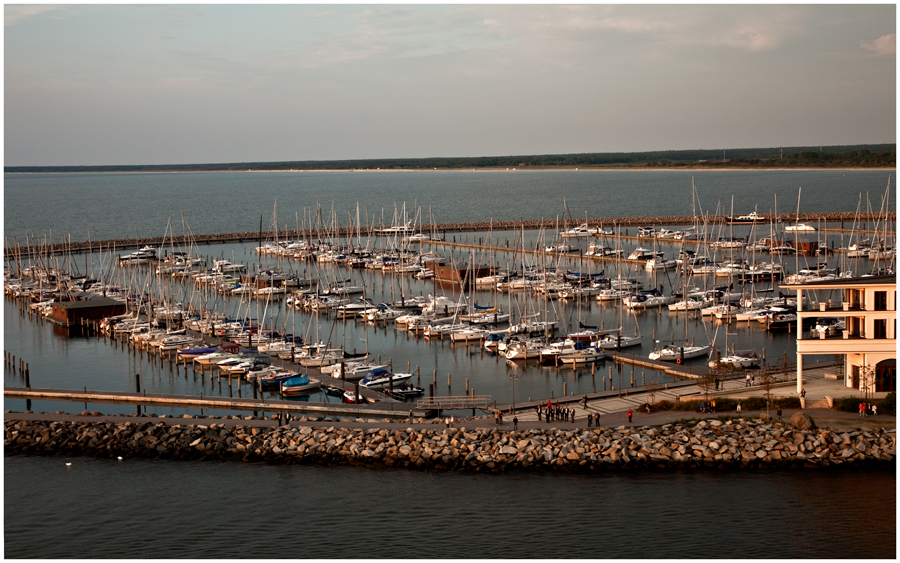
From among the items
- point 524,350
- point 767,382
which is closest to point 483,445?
point 767,382

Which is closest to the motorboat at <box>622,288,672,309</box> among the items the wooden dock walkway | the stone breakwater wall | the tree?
the tree

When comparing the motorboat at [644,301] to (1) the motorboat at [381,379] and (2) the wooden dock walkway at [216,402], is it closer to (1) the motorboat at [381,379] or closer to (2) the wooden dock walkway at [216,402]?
(1) the motorboat at [381,379]

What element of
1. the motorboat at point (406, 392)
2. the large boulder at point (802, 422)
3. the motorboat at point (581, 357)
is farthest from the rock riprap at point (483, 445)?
the motorboat at point (581, 357)

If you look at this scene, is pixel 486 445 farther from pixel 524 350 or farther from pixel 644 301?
pixel 644 301

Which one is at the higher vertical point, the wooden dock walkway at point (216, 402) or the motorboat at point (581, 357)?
the motorboat at point (581, 357)

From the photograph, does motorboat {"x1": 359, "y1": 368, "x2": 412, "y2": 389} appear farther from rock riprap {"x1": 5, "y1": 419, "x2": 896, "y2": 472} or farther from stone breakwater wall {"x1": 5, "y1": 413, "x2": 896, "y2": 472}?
stone breakwater wall {"x1": 5, "y1": 413, "x2": 896, "y2": 472}
